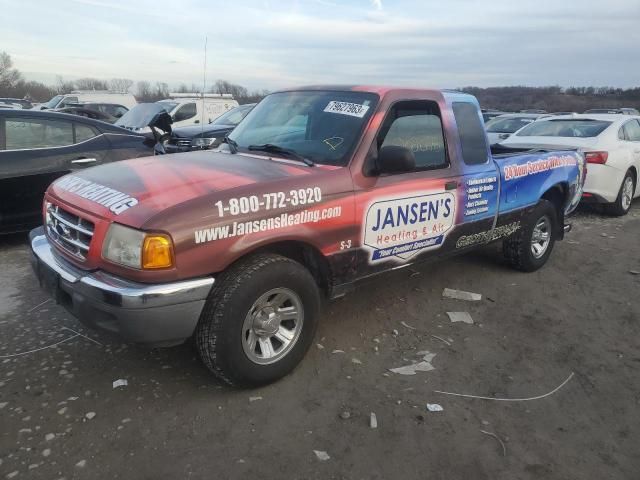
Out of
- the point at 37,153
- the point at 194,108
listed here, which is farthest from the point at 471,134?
the point at 194,108

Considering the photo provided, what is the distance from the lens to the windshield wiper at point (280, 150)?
11.3 ft

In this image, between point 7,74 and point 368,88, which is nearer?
point 368,88

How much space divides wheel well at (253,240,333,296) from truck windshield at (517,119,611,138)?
671 centimetres

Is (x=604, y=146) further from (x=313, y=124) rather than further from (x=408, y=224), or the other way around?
(x=313, y=124)

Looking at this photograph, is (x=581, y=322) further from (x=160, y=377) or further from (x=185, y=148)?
(x=185, y=148)

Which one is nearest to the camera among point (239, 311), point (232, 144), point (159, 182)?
point (239, 311)

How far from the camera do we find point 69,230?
10.1 ft

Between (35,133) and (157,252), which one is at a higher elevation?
(35,133)

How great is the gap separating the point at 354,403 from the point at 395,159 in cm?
161

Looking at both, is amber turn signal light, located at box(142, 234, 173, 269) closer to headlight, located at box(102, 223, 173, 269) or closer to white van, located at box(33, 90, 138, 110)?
headlight, located at box(102, 223, 173, 269)

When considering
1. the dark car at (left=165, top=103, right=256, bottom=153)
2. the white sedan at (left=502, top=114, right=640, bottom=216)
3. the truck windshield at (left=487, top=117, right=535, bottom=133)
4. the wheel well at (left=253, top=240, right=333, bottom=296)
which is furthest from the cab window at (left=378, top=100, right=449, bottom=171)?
the truck windshield at (left=487, top=117, right=535, bottom=133)

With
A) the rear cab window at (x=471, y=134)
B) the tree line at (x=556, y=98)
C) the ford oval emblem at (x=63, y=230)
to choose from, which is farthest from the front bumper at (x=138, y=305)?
the tree line at (x=556, y=98)

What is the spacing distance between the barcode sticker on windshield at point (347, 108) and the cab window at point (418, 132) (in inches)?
7.5

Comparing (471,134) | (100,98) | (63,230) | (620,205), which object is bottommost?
(620,205)
